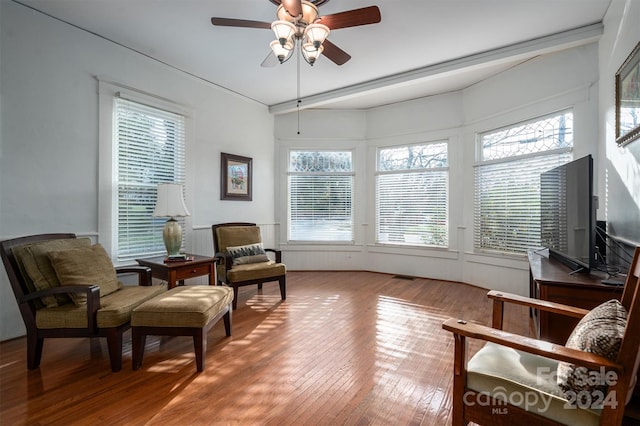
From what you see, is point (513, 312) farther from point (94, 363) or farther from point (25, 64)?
point (25, 64)

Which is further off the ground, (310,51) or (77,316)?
(310,51)

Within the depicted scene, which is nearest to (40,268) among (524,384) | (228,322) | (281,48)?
(228,322)

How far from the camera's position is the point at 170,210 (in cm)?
320

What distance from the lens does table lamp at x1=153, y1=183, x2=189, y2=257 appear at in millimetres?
3197

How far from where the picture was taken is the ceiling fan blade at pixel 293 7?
6.57 ft

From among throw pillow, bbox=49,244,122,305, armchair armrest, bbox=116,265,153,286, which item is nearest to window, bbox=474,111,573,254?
armchair armrest, bbox=116,265,153,286

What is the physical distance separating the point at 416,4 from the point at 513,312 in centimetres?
335

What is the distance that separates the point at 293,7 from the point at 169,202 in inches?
88.9

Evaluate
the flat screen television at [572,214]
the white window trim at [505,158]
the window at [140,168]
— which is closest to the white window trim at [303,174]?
the white window trim at [505,158]

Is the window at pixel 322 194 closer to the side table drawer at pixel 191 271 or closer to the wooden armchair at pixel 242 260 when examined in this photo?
the wooden armchair at pixel 242 260

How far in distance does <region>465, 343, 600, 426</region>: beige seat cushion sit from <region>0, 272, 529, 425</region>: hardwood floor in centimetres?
57

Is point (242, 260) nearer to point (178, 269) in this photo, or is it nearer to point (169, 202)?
point (178, 269)

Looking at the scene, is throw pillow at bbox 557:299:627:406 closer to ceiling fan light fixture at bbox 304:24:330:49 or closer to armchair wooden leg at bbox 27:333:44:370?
ceiling fan light fixture at bbox 304:24:330:49

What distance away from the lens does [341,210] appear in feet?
18.3
